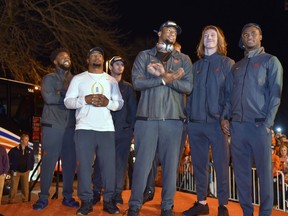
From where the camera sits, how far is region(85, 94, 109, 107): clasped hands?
15.7 feet

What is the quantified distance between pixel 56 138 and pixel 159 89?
1714mm

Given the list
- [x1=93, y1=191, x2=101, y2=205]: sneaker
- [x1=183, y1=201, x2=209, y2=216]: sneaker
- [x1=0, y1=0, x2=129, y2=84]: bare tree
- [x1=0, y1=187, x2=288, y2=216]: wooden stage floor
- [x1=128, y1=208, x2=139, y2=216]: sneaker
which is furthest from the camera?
[x1=0, y1=0, x2=129, y2=84]: bare tree

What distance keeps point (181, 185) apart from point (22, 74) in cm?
893

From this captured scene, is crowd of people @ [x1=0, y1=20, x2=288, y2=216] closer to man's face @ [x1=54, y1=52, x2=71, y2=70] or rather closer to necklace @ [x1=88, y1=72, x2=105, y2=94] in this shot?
necklace @ [x1=88, y1=72, x2=105, y2=94]

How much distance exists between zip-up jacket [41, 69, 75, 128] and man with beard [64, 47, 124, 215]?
20.9 inches

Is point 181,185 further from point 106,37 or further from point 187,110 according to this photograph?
point 106,37

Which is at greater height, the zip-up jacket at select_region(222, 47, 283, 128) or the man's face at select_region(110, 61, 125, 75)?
the man's face at select_region(110, 61, 125, 75)

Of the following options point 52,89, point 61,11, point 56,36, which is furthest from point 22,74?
point 52,89

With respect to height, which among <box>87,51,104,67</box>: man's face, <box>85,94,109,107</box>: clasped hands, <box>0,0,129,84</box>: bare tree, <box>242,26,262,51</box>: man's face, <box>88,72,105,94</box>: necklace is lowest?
<box>85,94,109,107</box>: clasped hands

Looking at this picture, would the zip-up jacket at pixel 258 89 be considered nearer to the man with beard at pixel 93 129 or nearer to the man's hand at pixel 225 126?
the man's hand at pixel 225 126

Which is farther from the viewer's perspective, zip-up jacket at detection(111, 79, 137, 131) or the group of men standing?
zip-up jacket at detection(111, 79, 137, 131)

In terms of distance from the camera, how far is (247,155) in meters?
4.46

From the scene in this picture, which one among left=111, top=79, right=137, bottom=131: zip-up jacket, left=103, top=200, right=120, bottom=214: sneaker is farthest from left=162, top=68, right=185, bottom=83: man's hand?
left=103, top=200, right=120, bottom=214: sneaker

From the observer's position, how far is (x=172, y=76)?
4.39 metres
